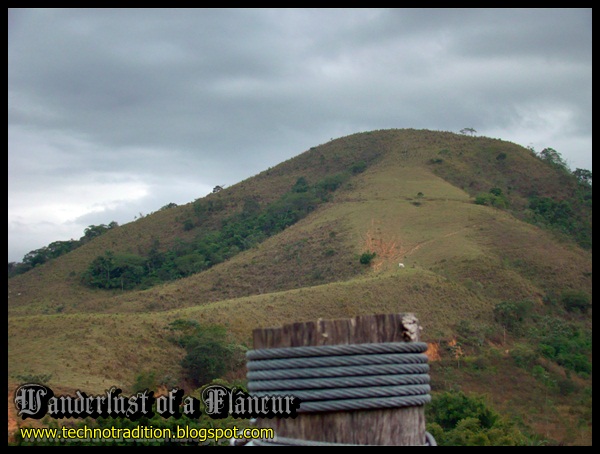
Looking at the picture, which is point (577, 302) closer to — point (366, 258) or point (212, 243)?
point (366, 258)

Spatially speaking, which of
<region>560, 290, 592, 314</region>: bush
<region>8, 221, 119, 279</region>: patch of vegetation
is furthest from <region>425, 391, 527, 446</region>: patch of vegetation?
<region>8, 221, 119, 279</region>: patch of vegetation

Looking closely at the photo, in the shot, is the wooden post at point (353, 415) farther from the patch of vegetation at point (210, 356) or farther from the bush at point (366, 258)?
the bush at point (366, 258)

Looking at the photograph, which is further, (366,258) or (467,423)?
(366,258)

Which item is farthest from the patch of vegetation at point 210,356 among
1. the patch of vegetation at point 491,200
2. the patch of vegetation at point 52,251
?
the patch of vegetation at point 52,251

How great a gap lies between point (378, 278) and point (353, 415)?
1241 inches

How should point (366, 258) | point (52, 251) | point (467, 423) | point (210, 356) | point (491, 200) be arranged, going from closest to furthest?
point (467, 423) < point (210, 356) < point (366, 258) < point (491, 200) < point (52, 251)

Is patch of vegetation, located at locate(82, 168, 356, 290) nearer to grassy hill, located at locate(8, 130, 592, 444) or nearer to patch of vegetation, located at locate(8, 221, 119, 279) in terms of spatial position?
grassy hill, located at locate(8, 130, 592, 444)

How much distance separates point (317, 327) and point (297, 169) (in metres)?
67.8

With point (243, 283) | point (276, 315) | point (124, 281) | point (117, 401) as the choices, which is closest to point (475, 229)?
point (243, 283)

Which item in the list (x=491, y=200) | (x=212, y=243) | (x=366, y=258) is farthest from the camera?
(x=212, y=243)

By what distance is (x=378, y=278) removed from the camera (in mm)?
33781

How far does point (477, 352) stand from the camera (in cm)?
2761

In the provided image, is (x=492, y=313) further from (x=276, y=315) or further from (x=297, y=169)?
(x=297, y=169)

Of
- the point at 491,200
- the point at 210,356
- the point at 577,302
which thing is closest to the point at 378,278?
the point at 577,302
